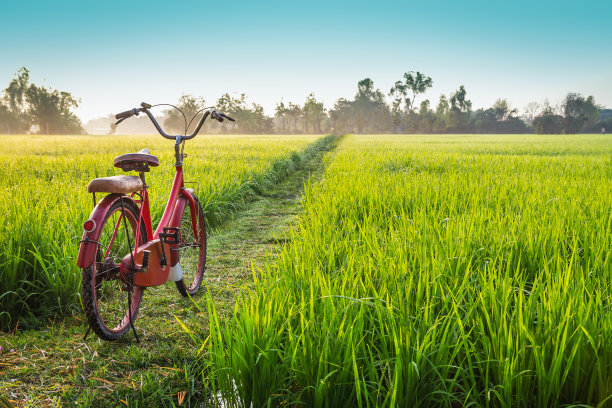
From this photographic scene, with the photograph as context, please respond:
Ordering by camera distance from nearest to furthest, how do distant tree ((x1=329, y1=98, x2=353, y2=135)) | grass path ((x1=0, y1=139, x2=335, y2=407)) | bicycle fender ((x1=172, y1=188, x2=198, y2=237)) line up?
1. grass path ((x1=0, y1=139, x2=335, y2=407))
2. bicycle fender ((x1=172, y1=188, x2=198, y2=237))
3. distant tree ((x1=329, y1=98, x2=353, y2=135))

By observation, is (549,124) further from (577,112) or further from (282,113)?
(282,113)

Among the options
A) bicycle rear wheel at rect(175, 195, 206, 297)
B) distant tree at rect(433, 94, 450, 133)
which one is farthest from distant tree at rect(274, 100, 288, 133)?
bicycle rear wheel at rect(175, 195, 206, 297)

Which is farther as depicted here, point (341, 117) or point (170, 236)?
point (341, 117)

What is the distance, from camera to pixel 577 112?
7788 cm

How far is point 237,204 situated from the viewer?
6.16m

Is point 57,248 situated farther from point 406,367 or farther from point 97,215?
point 406,367

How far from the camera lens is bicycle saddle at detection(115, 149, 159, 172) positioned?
224 cm

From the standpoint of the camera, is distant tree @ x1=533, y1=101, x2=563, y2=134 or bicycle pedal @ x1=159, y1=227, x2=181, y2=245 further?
distant tree @ x1=533, y1=101, x2=563, y2=134

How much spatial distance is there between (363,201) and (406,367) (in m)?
3.22

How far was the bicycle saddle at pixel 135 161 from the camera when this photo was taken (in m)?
2.24

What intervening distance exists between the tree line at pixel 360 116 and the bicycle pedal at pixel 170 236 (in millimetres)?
66582

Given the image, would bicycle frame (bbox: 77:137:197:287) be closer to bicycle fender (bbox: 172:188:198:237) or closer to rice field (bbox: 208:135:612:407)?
bicycle fender (bbox: 172:188:198:237)

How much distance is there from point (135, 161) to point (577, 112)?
97858 mm

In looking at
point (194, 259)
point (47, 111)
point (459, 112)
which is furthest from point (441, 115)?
point (194, 259)
